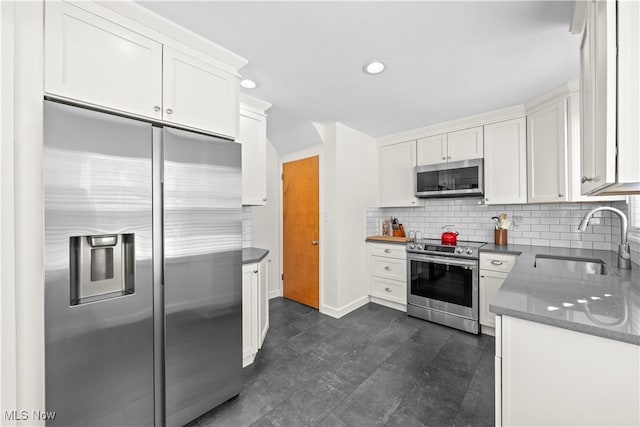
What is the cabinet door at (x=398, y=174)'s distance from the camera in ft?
11.6

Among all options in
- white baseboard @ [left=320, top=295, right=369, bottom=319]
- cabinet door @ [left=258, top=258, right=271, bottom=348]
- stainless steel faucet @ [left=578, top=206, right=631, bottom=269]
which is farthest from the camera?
white baseboard @ [left=320, top=295, right=369, bottom=319]

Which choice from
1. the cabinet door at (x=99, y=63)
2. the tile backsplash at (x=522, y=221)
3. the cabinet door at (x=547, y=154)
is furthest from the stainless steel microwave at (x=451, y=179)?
the cabinet door at (x=99, y=63)

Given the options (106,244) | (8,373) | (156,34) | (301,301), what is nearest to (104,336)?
(8,373)

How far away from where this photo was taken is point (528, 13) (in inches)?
57.1

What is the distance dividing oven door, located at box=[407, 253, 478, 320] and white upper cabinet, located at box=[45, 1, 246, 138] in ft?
8.54

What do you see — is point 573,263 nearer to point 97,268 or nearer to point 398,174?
point 398,174

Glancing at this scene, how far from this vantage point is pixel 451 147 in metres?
3.19

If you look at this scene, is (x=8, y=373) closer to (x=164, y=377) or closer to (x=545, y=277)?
(x=164, y=377)

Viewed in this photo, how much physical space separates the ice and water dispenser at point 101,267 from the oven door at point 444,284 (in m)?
2.87

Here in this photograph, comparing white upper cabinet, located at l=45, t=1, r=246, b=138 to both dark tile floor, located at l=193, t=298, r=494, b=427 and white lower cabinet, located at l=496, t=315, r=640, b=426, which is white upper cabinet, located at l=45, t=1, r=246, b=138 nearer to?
dark tile floor, located at l=193, t=298, r=494, b=427

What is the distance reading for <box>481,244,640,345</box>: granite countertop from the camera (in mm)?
894

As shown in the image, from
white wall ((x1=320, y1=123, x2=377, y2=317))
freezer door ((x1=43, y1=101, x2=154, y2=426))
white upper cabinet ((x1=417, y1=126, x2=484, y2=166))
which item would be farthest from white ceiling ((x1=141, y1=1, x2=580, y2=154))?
freezer door ((x1=43, y1=101, x2=154, y2=426))

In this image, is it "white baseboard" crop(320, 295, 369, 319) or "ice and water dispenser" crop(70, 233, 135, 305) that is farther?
"white baseboard" crop(320, 295, 369, 319)

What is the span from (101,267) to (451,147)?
354 centimetres
